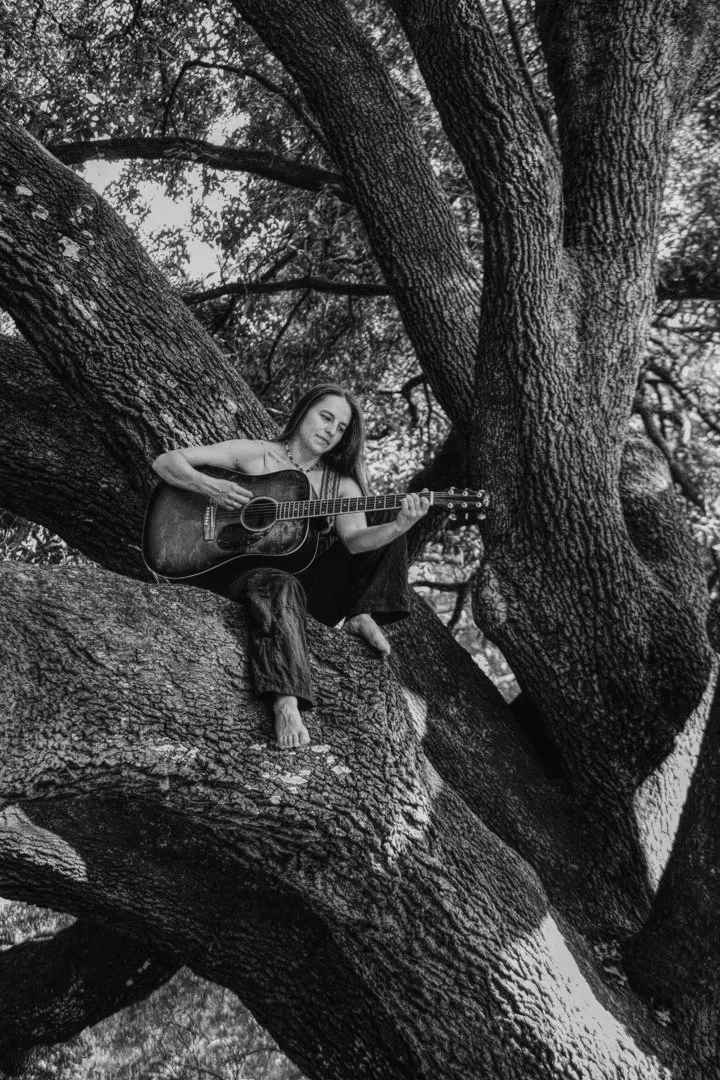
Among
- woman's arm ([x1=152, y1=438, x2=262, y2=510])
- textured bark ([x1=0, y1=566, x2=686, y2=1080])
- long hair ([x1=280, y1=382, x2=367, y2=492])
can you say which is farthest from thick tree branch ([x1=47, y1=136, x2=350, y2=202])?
textured bark ([x1=0, y1=566, x2=686, y2=1080])

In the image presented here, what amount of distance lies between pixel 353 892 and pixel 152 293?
2.89 meters

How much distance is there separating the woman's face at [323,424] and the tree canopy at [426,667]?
0.59 metres

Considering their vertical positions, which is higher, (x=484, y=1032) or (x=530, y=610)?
(x=530, y=610)

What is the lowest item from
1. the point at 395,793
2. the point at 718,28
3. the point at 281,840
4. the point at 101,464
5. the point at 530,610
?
the point at 281,840

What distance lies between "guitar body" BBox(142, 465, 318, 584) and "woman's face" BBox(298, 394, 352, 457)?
22 cm

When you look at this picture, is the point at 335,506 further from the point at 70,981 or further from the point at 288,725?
the point at 70,981

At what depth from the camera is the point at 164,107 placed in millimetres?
8031

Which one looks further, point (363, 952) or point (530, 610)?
point (530, 610)

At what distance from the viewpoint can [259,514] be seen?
371 centimetres

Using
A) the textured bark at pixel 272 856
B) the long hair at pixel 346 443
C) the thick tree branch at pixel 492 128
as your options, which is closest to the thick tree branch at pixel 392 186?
the thick tree branch at pixel 492 128

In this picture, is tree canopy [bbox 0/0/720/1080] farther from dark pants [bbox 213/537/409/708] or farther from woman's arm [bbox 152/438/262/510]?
woman's arm [bbox 152/438/262/510]

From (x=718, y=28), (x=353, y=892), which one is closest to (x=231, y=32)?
(x=718, y=28)

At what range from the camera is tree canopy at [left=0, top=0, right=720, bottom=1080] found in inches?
117

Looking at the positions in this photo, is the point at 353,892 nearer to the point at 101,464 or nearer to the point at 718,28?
the point at 101,464
